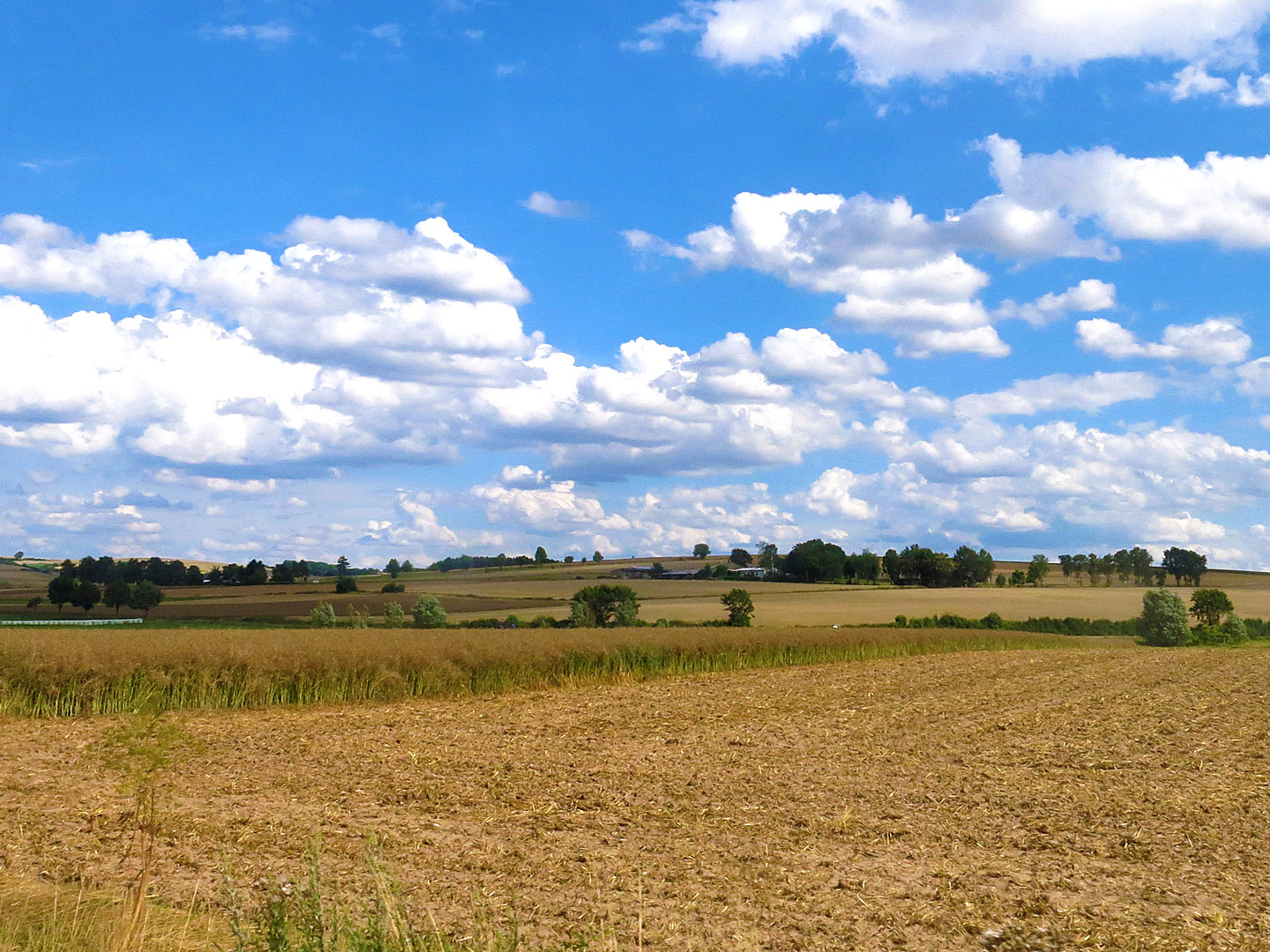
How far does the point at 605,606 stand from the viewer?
54938 millimetres

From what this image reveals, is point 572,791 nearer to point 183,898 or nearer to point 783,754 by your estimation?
point 783,754

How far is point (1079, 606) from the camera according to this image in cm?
7106

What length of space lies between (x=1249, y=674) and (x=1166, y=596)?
27555 millimetres

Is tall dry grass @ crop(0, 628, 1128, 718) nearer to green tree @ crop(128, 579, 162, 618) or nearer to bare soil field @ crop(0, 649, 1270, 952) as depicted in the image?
bare soil field @ crop(0, 649, 1270, 952)

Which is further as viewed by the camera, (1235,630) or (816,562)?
(816,562)

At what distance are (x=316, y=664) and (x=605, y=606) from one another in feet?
115

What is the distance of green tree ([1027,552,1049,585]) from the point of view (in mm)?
105375

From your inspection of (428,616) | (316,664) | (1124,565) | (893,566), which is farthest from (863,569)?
(316,664)

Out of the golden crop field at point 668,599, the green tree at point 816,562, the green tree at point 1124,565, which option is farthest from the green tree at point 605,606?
the green tree at point 1124,565

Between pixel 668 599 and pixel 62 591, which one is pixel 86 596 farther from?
pixel 668 599

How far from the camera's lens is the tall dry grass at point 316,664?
1817 centimetres

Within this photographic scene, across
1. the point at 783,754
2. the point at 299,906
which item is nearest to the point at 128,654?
the point at 783,754

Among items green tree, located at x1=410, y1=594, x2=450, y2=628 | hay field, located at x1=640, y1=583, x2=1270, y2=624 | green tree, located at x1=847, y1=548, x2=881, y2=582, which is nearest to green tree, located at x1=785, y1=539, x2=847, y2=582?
green tree, located at x1=847, y1=548, x2=881, y2=582

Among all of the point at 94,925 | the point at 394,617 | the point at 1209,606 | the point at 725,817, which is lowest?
the point at 394,617
